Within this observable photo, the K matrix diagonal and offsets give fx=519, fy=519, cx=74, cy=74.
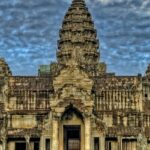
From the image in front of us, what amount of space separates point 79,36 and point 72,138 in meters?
28.5

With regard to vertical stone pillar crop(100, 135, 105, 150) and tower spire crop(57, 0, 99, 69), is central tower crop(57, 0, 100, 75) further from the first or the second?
vertical stone pillar crop(100, 135, 105, 150)

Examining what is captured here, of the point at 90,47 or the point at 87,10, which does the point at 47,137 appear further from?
the point at 87,10

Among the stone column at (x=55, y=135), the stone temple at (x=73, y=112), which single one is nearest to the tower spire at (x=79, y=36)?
the stone temple at (x=73, y=112)

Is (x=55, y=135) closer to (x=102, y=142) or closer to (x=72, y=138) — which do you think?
(x=72, y=138)

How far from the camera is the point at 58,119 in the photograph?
5441cm

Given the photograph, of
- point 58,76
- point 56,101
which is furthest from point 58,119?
point 58,76

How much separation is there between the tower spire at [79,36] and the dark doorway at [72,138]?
2455 centimetres

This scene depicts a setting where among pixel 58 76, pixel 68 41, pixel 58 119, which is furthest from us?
pixel 68 41

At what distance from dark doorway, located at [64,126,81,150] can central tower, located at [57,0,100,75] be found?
2455 cm

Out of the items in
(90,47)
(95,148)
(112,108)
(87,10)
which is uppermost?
(87,10)

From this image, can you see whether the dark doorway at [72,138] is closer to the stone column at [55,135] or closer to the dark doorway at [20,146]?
the stone column at [55,135]

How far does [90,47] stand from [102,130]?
98.0ft

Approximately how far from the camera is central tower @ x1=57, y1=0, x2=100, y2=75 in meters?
81.6

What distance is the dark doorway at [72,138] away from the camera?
56.1 m
